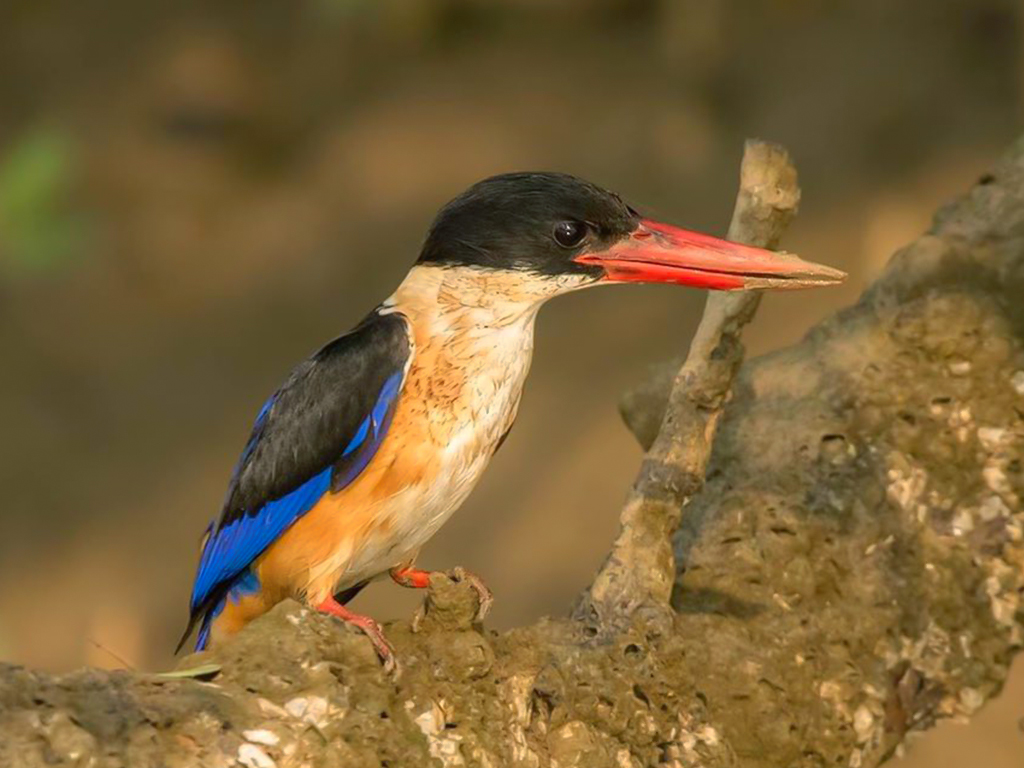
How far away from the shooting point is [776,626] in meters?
2.80

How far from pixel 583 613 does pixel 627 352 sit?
396cm

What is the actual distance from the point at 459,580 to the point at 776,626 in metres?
0.61

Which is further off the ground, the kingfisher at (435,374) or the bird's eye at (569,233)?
the bird's eye at (569,233)

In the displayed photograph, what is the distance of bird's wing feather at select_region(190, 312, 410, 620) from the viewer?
288 centimetres

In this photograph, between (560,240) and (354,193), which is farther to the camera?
(354,193)

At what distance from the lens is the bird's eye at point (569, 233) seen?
2.91 m

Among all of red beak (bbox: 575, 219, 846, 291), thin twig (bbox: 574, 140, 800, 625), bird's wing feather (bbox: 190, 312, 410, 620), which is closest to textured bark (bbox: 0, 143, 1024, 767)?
thin twig (bbox: 574, 140, 800, 625)

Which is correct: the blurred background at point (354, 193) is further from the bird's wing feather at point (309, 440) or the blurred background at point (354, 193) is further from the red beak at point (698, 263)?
the red beak at point (698, 263)

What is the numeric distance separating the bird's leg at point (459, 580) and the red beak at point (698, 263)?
0.52 meters

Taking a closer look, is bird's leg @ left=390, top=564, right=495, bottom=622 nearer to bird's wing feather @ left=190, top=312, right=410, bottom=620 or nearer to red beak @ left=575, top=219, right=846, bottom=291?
bird's wing feather @ left=190, top=312, right=410, bottom=620

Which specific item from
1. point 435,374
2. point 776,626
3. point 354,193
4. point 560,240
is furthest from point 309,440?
point 354,193

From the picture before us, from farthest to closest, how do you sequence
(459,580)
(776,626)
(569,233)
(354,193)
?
1. (354,193)
2. (569,233)
3. (776,626)
4. (459,580)

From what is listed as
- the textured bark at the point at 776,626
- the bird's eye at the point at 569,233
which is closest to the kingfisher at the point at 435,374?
the bird's eye at the point at 569,233

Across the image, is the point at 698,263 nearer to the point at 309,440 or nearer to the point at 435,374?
the point at 435,374
